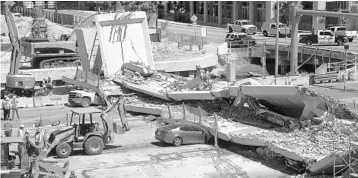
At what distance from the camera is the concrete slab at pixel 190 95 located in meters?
31.2

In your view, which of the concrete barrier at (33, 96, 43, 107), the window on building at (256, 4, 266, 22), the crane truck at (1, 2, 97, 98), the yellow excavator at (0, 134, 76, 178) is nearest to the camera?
the yellow excavator at (0, 134, 76, 178)

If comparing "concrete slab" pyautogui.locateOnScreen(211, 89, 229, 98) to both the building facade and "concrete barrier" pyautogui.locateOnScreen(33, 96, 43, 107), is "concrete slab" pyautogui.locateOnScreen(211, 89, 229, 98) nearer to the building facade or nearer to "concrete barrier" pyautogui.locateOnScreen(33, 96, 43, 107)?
"concrete barrier" pyautogui.locateOnScreen(33, 96, 43, 107)

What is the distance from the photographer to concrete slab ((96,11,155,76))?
4150cm

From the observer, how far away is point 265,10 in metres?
78.1

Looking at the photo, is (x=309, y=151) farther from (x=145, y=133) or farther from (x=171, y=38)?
(x=171, y=38)

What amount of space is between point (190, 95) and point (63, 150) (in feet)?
31.1

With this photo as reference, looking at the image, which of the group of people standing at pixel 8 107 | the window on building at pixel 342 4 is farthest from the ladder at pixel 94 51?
the window on building at pixel 342 4

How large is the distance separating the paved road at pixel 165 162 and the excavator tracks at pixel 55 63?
18.8 m

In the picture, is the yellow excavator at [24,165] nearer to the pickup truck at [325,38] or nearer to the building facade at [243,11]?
the pickup truck at [325,38]

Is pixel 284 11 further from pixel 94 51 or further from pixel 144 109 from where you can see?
pixel 144 109

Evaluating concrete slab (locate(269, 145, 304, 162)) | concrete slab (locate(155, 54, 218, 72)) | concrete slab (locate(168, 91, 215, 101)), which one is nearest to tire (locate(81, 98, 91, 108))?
concrete slab (locate(168, 91, 215, 101))

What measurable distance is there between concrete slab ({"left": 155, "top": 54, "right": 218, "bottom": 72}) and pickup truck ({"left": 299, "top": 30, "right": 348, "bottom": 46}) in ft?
46.1

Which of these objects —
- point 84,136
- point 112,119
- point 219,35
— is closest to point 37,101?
point 112,119

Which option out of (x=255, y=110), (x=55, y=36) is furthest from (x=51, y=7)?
(x=255, y=110)
